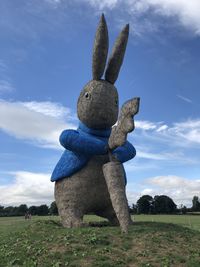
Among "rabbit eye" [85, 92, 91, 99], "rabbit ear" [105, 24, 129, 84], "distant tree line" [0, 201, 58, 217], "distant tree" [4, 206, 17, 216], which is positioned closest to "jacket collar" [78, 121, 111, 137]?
"rabbit eye" [85, 92, 91, 99]

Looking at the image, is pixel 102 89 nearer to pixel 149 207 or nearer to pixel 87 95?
pixel 87 95

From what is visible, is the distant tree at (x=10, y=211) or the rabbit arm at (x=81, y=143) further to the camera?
the distant tree at (x=10, y=211)

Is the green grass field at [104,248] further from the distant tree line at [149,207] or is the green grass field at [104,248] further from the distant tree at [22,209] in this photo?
the distant tree at [22,209]

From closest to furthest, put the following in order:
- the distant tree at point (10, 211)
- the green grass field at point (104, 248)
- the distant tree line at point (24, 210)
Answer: the green grass field at point (104, 248) < the distant tree line at point (24, 210) < the distant tree at point (10, 211)

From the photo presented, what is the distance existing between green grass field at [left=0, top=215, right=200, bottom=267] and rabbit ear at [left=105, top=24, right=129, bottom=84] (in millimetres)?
5160

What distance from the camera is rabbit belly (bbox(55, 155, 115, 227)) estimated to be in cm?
1398

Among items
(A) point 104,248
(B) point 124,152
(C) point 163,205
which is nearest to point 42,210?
(C) point 163,205

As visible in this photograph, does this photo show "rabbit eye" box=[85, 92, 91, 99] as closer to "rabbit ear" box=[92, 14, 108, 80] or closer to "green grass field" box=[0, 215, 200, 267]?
"rabbit ear" box=[92, 14, 108, 80]

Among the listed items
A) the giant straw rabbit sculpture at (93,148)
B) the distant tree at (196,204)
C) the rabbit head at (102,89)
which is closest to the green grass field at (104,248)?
the giant straw rabbit sculpture at (93,148)

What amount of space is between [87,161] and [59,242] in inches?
138

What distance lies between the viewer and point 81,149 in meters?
13.6

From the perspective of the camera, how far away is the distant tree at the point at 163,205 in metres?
52.0

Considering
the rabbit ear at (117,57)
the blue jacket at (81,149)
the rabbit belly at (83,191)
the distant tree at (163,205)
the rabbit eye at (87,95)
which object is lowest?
the rabbit belly at (83,191)

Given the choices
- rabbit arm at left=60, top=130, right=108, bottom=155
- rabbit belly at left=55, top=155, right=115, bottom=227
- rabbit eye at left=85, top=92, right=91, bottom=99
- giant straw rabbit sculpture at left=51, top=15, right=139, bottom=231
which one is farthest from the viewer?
rabbit eye at left=85, top=92, right=91, bottom=99
